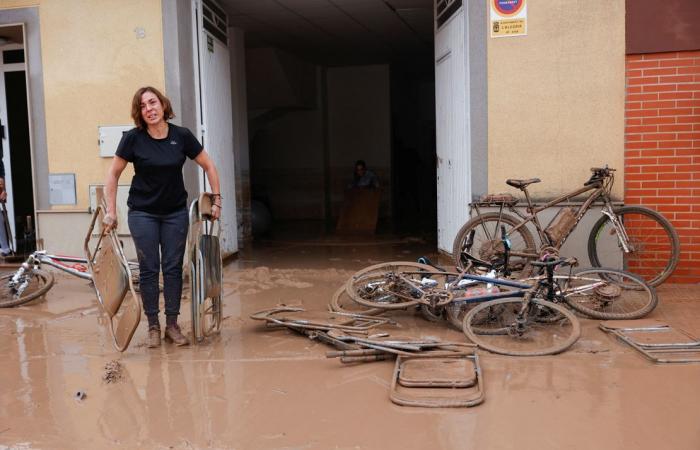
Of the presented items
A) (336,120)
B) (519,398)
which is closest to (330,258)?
(519,398)

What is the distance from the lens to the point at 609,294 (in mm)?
4797

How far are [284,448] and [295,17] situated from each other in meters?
7.01

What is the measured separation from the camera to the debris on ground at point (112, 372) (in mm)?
3842

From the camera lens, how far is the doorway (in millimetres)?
7977

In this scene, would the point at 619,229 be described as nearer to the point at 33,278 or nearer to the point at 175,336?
the point at 175,336

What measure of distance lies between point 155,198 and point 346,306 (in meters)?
1.75

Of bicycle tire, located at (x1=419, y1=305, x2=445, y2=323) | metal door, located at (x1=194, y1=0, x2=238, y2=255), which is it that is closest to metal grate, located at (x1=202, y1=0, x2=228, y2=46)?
metal door, located at (x1=194, y1=0, x2=238, y2=255)

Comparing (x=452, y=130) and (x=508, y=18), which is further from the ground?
(x=508, y=18)

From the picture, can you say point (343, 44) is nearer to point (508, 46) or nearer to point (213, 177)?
point (508, 46)

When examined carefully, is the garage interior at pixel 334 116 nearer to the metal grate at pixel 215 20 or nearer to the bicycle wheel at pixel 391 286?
the metal grate at pixel 215 20

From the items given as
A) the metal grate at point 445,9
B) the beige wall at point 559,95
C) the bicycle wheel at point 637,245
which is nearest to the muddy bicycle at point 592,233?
the bicycle wheel at point 637,245

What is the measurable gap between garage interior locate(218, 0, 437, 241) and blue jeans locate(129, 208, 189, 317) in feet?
16.4

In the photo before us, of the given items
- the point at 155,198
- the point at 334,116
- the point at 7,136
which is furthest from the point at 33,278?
the point at 334,116

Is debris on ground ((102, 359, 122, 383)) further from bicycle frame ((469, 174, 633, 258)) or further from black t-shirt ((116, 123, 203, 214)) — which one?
bicycle frame ((469, 174, 633, 258))
